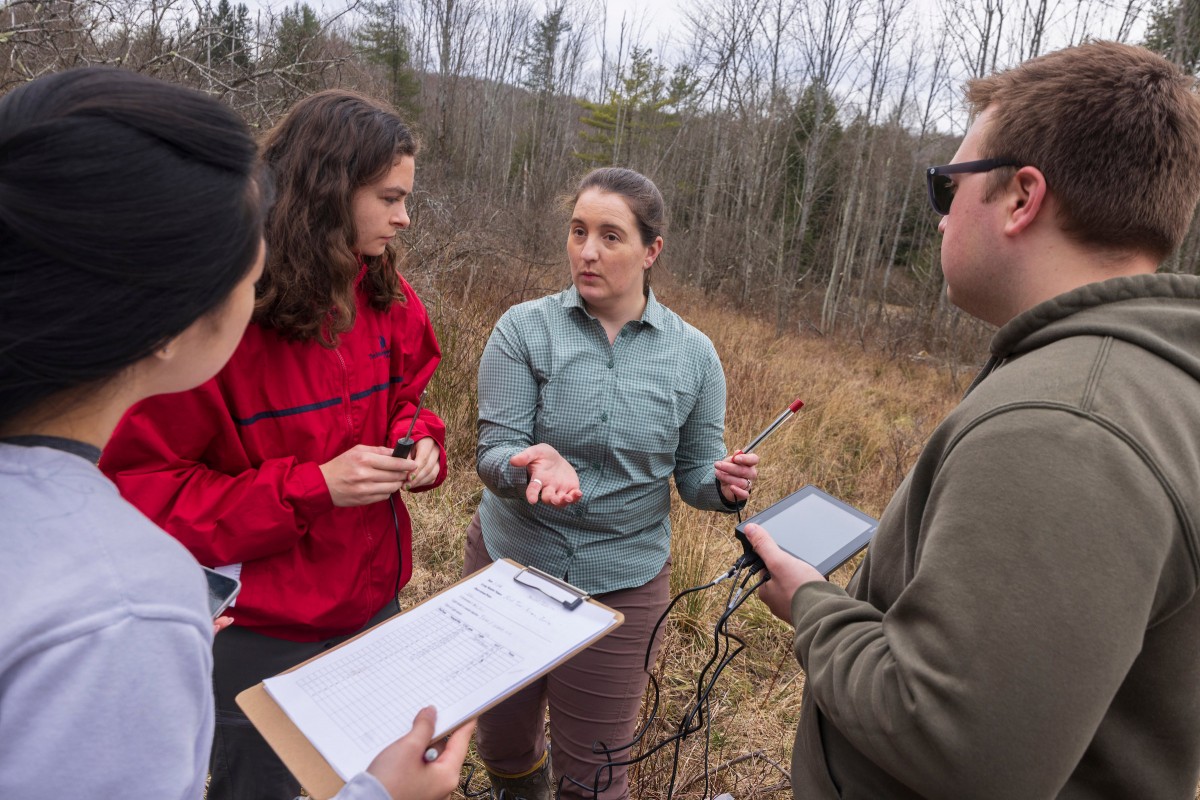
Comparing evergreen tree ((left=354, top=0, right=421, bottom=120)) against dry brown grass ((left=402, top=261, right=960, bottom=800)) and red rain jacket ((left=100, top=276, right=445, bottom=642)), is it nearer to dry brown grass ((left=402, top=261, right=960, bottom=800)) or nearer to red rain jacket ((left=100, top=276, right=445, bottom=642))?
dry brown grass ((left=402, top=261, right=960, bottom=800))

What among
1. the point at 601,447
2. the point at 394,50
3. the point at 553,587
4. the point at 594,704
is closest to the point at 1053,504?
the point at 553,587

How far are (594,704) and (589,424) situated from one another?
0.81 m

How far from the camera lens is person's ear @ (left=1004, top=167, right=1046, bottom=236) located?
1.04 metres

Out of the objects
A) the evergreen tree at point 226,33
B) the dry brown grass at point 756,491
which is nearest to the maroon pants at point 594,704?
the dry brown grass at point 756,491

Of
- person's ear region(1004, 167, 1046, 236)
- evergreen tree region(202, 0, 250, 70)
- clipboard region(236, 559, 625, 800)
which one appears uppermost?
evergreen tree region(202, 0, 250, 70)

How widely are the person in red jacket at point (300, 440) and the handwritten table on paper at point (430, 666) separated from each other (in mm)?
387

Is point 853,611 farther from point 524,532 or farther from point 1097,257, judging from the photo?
point 524,532

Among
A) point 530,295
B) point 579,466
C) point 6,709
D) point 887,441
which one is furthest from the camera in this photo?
point 530,295

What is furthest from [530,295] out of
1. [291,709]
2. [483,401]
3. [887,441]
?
[291,709]

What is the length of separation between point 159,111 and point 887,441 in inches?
271

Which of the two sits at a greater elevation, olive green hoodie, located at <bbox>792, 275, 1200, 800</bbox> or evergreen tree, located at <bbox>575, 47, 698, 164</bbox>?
evergreen tree, located at <bbox>575, 47, 698, 164</bbox>

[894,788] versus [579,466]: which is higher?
[579,466]

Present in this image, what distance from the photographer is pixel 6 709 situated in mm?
624

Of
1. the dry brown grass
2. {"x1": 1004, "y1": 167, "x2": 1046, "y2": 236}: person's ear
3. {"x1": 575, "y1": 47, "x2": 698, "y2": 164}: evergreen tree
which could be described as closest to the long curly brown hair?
{"x1": 1004, "y1": 167, "x2": 1046, "y2": 236}: person's ear
